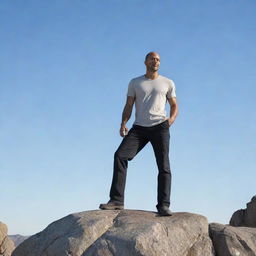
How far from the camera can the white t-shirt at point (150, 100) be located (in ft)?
35.7

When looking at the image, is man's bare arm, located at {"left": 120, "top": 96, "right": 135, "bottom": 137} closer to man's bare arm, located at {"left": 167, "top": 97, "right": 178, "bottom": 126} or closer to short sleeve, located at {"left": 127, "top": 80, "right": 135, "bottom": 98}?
short sleeve, located at {"left": 127, "top": 80, "right": 135, "bottom": 98}

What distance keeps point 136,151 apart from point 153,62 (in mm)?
2168

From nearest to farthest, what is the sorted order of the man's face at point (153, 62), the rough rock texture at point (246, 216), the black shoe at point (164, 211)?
the black shoe at point (164, 211) → the man's face at point (153, 62) → the rough rock texture at point (246, 216)

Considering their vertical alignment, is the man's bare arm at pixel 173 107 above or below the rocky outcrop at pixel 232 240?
above

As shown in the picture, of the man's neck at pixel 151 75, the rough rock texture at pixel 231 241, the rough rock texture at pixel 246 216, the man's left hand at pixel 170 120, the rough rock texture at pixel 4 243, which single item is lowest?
the rough rock texture at pixel 4 243

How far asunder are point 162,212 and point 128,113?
101 inches

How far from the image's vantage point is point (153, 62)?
36.1ft

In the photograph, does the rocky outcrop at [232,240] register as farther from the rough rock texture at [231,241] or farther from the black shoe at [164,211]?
the black shoe at [164,211]

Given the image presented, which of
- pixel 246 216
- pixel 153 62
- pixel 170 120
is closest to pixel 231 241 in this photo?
pixel 170 120

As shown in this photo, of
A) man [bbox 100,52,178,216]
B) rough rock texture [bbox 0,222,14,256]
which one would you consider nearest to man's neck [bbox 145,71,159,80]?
man [bbox 100,52,178,216]

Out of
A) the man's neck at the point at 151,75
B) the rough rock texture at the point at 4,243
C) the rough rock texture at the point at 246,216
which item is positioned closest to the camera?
the man's neck at the point at 151,75

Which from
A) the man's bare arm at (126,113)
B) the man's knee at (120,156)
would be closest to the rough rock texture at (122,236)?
the man's knee at (120,156)

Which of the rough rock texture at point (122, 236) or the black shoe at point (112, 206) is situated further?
the black shoe at point (112, 206)

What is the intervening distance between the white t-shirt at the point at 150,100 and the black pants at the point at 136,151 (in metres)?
0.17
